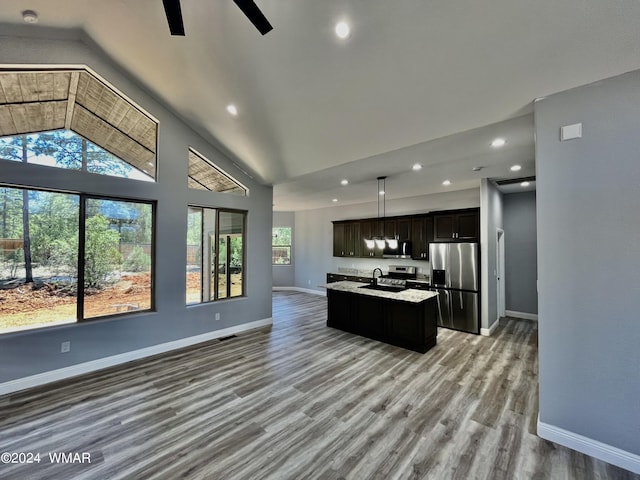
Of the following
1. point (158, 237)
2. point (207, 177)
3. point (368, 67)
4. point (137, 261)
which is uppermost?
point (368, 67)

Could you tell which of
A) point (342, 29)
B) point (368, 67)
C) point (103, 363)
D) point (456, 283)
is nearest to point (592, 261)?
point (368, 67)

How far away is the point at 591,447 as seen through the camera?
215cm

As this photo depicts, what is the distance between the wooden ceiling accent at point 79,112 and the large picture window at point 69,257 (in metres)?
0.77

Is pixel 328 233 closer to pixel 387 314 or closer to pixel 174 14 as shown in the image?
pixel 387 314

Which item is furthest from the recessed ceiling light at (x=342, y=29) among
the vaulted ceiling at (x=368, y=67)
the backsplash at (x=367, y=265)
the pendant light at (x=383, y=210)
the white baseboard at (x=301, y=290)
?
the white baseboard at (x=301, y=290)

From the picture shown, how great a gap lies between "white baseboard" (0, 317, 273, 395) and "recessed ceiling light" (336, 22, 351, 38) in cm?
462

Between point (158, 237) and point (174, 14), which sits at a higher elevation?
point (174, 14)

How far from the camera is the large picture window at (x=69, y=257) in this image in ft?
10.5

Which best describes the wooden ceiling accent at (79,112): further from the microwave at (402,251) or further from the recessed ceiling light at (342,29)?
the microwave at (402,251)

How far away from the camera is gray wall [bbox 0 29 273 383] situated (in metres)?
3.13

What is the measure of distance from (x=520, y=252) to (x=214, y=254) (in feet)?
21.9

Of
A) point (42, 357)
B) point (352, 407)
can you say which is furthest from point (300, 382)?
point (42, 357)

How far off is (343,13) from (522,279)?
6.52 m

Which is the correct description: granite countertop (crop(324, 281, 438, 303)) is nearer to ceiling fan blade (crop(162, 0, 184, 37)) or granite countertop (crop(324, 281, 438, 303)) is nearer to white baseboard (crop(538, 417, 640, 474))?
white baseboard (crop(538, 417, 640, 474))
